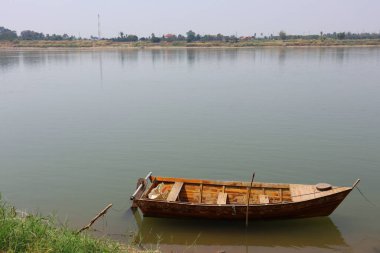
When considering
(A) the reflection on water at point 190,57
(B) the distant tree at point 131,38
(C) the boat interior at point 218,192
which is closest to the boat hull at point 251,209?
(C) the boat interior at point 218,192

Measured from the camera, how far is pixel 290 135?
Answer: 59.7ft

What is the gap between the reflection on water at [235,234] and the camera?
9.77m

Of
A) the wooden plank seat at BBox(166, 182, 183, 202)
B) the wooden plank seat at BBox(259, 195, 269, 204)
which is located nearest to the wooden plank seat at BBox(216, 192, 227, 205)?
the wooden plank seat at BBox(259, 195, 269, 204)

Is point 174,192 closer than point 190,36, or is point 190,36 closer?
point 174,192

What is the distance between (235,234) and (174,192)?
1968 mm

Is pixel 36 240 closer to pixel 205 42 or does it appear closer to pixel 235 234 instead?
pixel 235 234

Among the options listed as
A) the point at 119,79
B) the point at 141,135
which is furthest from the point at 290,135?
the point at 119,79

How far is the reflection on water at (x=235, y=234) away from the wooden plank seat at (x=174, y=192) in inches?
27.1

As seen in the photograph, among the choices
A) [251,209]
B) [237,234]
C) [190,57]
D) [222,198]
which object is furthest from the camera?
[190,57]

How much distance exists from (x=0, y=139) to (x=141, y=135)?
6648 mm

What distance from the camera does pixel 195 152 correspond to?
1620 centimetres

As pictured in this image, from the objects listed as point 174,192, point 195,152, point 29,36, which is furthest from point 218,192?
point 29,36

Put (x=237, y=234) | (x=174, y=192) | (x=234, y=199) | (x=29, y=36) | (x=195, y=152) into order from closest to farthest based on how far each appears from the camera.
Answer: (x=237, y=234) < (x=174, y=192) < (x=234, y=199) < (x=195, y=152) < (x=29, y=36)

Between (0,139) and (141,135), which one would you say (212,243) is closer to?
(141,135)
